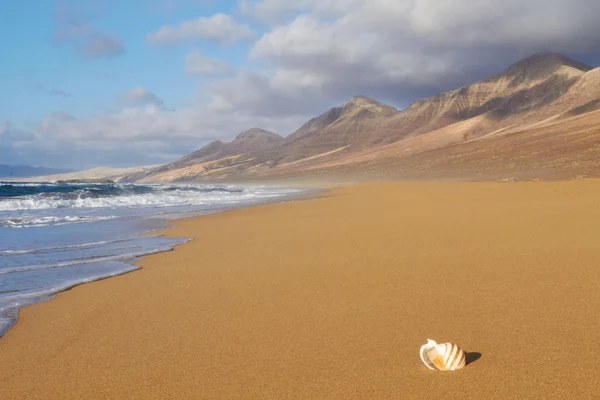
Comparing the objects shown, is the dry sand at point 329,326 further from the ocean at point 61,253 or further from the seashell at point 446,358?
the ocean at point 61,253

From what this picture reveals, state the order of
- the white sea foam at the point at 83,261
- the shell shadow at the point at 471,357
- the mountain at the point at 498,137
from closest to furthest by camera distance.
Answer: the shell shadow at the point at 471,357 < the white sea foam at the point at 83,261 < the mountain at the point at 498,137

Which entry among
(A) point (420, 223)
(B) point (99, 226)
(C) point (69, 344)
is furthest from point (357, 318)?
(B) point (99, 226)

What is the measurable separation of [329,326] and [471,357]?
134 centimetres

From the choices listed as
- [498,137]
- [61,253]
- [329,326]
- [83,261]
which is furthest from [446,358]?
[498,137]

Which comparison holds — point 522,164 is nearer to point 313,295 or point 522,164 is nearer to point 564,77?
point 313,295

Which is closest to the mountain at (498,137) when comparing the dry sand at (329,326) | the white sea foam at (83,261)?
the dry sand at (329,326)

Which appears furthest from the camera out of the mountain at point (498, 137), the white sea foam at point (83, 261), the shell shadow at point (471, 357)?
the mountain at point (498, 137)

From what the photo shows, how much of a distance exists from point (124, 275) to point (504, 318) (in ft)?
17.8

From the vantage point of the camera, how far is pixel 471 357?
357cm

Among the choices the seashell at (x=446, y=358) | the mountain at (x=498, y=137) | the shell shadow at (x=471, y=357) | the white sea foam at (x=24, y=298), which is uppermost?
the mountain at (x=498, y=137)

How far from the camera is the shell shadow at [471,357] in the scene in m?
3.51

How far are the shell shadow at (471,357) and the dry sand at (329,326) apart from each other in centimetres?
4

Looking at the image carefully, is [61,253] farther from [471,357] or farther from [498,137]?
[498,137]

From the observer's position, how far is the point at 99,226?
50.8 ft
